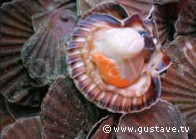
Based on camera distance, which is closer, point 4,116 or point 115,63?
point 115,63

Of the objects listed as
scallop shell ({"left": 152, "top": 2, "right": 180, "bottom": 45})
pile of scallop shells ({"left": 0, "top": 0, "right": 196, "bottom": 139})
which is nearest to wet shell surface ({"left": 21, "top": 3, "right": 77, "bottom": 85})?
pile of scallop shells ({"left": 0, "top": 0, "right": 196, "bottom": 139})

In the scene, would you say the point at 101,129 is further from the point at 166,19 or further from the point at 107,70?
the point at 166,19

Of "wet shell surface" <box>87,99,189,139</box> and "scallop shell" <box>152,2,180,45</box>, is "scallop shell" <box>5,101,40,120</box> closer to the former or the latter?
"wet shell surface" <box>87,99,189,139</box>

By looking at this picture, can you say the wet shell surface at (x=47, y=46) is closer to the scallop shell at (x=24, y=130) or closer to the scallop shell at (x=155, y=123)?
the scallop shell at (x=24, y=130)

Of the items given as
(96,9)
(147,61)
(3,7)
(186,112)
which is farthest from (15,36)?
(186,112)

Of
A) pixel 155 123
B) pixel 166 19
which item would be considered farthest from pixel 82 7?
pixel 155 123

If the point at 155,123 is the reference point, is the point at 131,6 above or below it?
above

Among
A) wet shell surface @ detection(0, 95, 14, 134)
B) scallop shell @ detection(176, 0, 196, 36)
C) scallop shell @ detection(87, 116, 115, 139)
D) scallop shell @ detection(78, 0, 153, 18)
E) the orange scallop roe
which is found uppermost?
scallop shell @ detection(78, 0, 153, 18)
